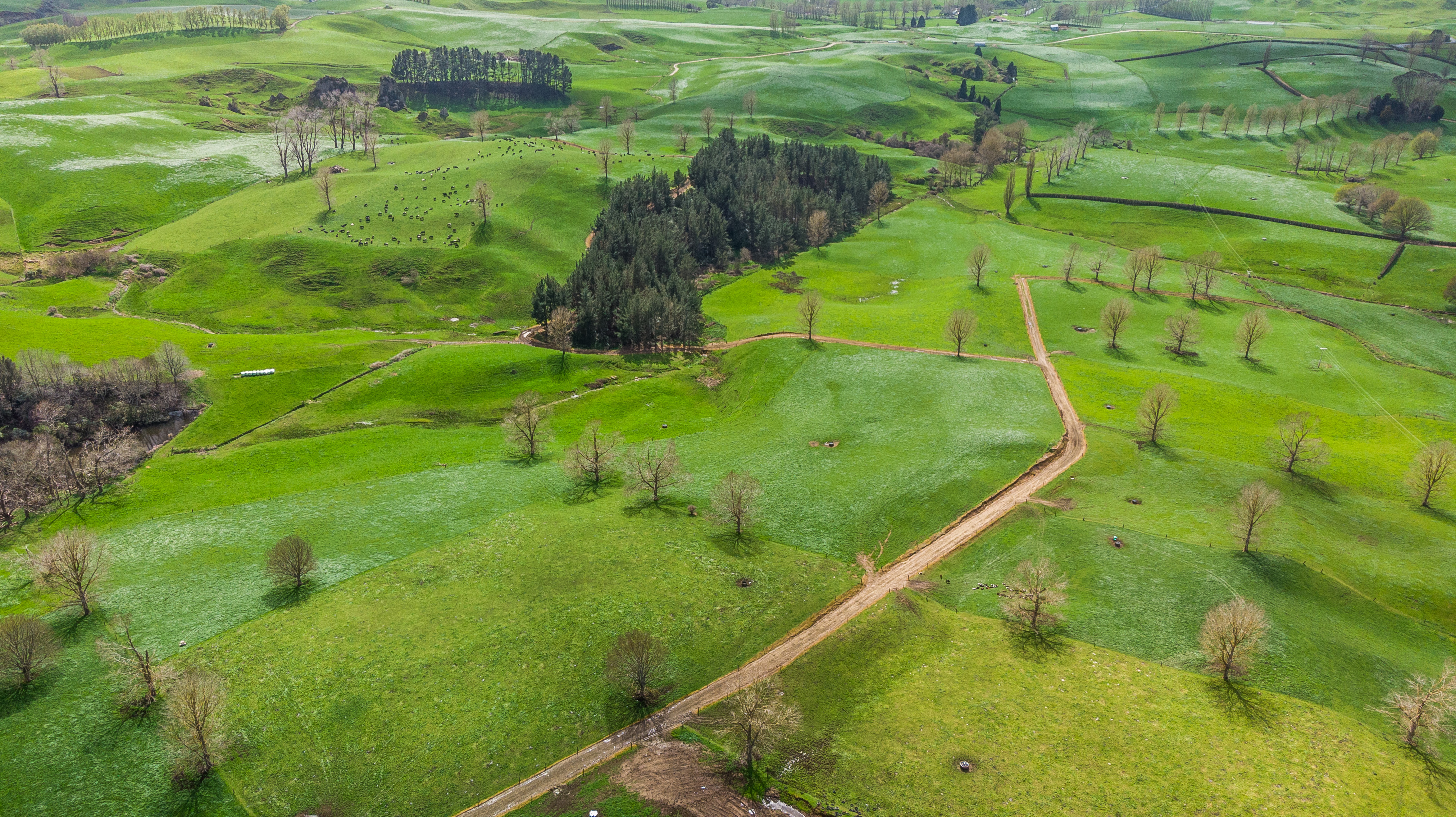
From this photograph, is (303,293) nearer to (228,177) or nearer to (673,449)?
(228,177)

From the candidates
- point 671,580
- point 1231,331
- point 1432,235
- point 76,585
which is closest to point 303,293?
point 76,585

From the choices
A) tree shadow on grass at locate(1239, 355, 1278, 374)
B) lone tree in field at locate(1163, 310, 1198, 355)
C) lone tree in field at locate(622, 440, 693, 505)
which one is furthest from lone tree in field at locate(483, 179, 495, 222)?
tree shadow on grass at locate(1239, 355, 1278, 374)

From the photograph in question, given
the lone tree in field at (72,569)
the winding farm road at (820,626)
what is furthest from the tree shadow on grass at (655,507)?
the lone tree in field at (72,569)

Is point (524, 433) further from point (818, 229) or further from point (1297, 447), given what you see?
point (818, 229)

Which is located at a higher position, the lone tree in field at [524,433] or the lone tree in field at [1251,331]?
the lone tree in field at [1251,331]

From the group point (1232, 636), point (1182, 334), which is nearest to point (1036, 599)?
point (1232, 636)

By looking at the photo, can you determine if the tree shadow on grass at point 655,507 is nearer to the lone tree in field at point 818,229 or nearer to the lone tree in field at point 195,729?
the lone tree in field at point 195,729

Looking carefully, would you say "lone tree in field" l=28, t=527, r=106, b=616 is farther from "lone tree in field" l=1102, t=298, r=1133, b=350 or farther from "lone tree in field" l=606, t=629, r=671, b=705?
"lone tree in field" l=1102, t=298, r=1133, b=350
